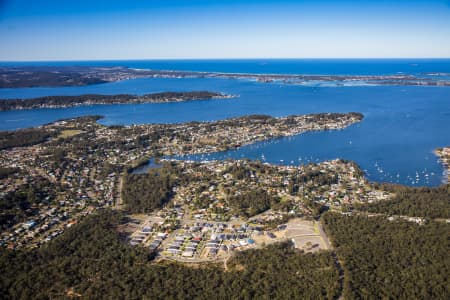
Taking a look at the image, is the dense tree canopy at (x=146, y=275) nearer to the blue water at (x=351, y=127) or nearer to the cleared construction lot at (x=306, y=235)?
the cleared construction lot at (x=306, y=235)

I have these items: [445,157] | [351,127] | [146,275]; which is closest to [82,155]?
[146,275]

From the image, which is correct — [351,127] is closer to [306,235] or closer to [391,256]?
[306,235]

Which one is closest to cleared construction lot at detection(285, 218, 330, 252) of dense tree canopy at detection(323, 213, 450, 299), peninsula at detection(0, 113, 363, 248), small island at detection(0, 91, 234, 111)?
dense tree canopy at detection(323, 213, 450, 299)

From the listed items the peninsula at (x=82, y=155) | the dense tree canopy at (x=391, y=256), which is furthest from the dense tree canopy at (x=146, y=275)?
the peninsula at (x=82, y=155)

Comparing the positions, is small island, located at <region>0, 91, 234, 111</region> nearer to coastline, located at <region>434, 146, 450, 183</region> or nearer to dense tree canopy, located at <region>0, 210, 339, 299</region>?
coastline, located at <region>434, 146, 450, 183</region>

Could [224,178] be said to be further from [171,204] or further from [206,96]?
[206,96]

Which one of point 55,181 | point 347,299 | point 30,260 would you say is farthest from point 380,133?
point 30,260

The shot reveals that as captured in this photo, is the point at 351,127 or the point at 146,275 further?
the point at 351,127

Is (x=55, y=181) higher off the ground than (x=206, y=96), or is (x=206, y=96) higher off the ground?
(x=206, y=96)
